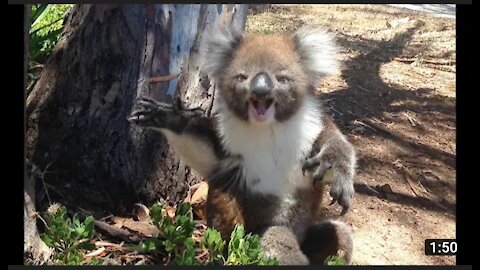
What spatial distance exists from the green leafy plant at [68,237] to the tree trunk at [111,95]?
27 centimetres

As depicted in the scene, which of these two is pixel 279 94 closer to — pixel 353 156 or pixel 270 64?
pixel 270 64

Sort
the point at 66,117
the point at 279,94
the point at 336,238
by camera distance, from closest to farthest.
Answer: the point at 279,94 < the point at 336,238 < the point at 66,117

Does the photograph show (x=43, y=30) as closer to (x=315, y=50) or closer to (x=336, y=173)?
(x=315, y=50)

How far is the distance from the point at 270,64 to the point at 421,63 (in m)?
0.82

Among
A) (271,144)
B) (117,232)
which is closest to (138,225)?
(117,232)

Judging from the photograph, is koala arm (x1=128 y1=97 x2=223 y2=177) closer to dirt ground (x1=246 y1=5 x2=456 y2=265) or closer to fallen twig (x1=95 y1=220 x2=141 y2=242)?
fallen twig (x1=95 y1=220 x2=141 y2=242)

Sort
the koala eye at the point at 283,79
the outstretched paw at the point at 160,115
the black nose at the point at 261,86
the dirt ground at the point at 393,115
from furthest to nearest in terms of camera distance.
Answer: the dirt ground at the point at 393,115 < the outstretched paw at the point at 160,115 < the koala eye at the point at 283,79 < the black nose at the point at 261,86

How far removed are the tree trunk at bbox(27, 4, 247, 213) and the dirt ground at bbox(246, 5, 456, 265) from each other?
0.37 m

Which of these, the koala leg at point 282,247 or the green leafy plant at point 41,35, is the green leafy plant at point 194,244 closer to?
the koala leg at point 282,247
